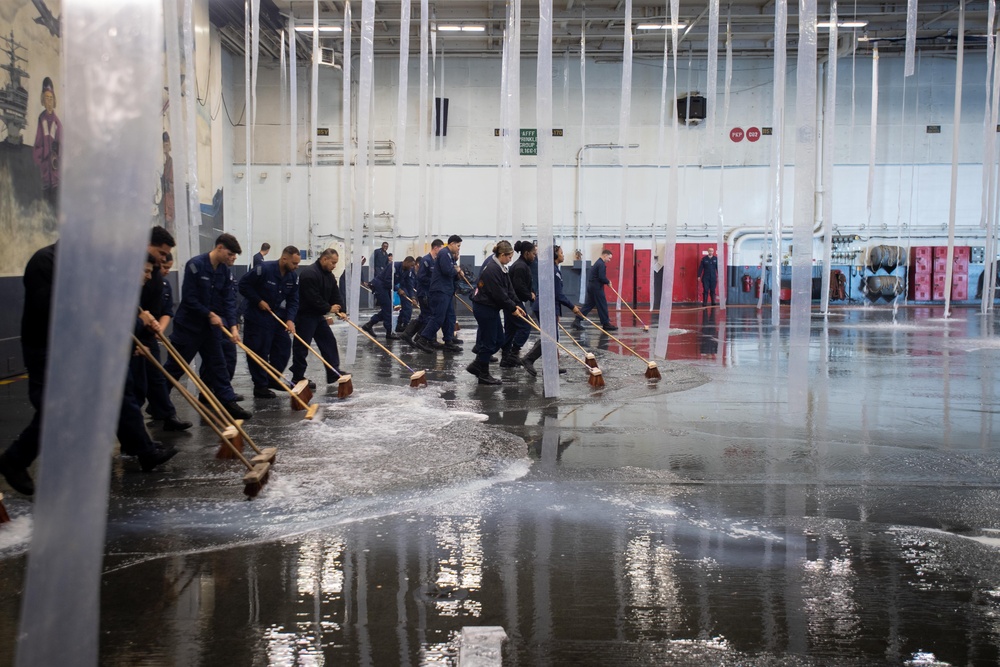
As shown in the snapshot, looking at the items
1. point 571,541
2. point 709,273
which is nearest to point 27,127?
point 571,541

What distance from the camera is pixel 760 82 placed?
28438 mm

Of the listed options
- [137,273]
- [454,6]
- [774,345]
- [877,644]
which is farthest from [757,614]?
[454,6]

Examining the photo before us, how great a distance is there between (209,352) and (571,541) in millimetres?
4790

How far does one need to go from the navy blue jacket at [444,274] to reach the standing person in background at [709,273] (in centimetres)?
1620

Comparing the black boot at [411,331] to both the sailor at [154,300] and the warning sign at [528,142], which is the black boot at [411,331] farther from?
the warning sign at [528,142]

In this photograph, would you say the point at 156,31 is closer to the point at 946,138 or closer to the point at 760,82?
the point at 760,82

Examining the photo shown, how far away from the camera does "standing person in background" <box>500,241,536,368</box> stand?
11648mm

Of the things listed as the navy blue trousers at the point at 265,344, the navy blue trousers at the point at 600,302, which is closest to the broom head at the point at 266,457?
the navy blue trousers at the point at 265,344

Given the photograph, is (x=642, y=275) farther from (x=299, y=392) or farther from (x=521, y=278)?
(x=299, y=392)

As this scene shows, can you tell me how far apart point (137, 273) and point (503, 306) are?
8.07 metres

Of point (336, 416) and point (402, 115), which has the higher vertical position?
point (402, 115)

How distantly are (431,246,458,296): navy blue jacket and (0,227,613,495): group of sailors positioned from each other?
0.06 ft

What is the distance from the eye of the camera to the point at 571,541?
4.49 m

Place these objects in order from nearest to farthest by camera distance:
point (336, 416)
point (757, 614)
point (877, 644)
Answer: point (877, 644) → point (757, 614) → point (336, 416)
